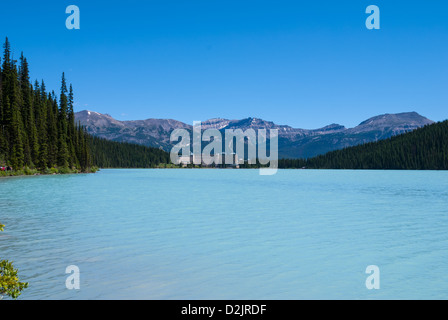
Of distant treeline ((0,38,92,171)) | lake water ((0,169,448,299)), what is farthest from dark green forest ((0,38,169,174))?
lake water ((0,169,448,299))

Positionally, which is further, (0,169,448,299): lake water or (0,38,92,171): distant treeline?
(0,38,92,171): distant treeline

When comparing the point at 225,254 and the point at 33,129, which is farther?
the point at 33,129

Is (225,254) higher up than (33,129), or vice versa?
(33,129)

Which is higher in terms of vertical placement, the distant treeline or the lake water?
the distant treeline

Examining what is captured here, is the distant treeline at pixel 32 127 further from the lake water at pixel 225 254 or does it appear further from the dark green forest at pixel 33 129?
the lake water at pixel 225 254

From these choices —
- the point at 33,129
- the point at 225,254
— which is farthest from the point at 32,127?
the point at 225,254

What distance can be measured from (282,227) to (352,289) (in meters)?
14.1

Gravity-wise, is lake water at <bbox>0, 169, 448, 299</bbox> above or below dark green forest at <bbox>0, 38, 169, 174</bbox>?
below

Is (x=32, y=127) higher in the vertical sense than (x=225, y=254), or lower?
higher

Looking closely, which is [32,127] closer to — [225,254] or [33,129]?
[33,129]

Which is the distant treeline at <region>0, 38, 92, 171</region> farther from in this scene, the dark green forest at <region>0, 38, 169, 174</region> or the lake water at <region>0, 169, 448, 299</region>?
the lake water at <region>0, 169, 448, 299</region>

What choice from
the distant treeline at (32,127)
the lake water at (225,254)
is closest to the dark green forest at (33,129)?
the distant treeline at (32,127)
